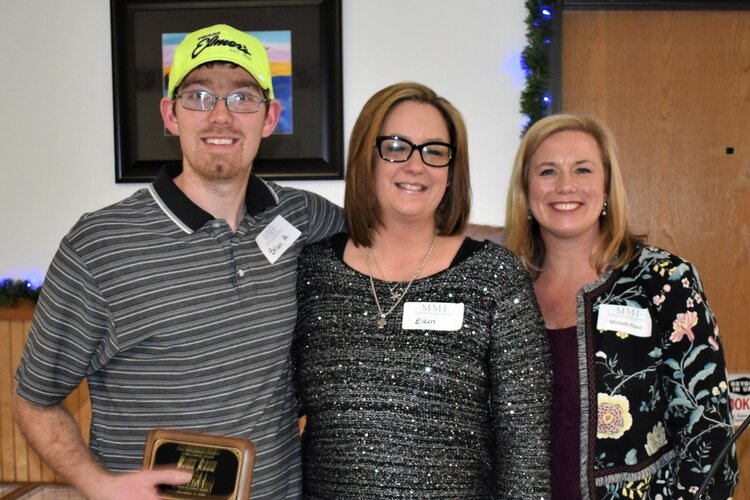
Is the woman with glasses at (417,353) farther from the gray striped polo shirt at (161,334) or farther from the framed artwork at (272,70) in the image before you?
the framed artwork at (272,70)

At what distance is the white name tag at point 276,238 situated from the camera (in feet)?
6.32

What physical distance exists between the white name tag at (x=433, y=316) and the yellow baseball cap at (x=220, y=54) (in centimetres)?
66

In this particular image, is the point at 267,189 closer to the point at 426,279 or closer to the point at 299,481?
the point at 426,279

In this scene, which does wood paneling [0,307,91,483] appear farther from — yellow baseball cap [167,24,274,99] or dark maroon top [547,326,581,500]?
dark maroon top [547,326,581,500]

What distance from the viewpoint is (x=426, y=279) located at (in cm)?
179

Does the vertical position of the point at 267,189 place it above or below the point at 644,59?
below

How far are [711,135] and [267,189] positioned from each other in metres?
2.59

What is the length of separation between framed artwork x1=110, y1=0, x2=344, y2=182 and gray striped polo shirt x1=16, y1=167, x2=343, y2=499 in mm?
1956

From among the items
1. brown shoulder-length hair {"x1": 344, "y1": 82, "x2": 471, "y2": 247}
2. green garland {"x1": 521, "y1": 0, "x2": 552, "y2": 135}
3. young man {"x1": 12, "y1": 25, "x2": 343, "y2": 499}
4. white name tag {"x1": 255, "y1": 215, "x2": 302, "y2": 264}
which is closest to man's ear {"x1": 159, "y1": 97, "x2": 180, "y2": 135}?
young man {"x1": 12, "y1": 25, "x2": 343, "y2": 499}

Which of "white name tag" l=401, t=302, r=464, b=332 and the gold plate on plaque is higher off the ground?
"white name tag" l=401, t=302, r=464, b=332

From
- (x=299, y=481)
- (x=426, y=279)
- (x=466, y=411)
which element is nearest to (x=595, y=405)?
(x=466, y=411)

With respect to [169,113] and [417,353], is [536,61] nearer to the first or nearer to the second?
[169,113]

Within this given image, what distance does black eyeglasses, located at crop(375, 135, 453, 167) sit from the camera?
5.99 ft

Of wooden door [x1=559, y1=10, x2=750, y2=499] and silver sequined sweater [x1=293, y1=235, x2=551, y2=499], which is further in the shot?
wooden door [x1=559, y1=10, x2=750, y2=499]
